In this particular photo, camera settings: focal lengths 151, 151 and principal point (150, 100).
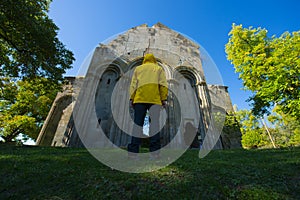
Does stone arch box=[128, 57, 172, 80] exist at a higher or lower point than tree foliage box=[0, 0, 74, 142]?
higher

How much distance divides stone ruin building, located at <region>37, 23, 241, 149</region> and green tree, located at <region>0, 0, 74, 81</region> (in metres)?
1.73

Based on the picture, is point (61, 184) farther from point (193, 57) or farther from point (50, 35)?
point (193, 57)

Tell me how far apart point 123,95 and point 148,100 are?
834cm

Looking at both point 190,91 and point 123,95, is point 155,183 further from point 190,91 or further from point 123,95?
point 190,91

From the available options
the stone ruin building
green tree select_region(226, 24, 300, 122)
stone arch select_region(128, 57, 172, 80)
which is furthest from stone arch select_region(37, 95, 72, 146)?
green tree select_region(226, 24, 300, 122)

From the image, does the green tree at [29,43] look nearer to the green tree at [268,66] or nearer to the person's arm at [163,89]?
the person's arm at [163,89]

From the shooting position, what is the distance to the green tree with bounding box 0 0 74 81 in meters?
7.11

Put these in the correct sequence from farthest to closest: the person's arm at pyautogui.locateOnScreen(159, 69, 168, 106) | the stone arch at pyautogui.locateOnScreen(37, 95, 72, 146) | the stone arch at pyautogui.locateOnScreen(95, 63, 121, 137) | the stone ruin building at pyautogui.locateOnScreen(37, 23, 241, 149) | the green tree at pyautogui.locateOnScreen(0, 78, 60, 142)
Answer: the green tree at pyautogui.locateOnScreen(0, 78, 60, 142), the stone arch at pyautogui.locateOnScreen(37, 95, 72, 146), the stone arch at pyautogui.locateOnScreen(95, 63, 121, 137), the stone ruin building at pyautogui.locateOnScreen(37, 23, 241, 149), the person's arm at pyautogui.locateOnScreen(159, 69, 168, 106)

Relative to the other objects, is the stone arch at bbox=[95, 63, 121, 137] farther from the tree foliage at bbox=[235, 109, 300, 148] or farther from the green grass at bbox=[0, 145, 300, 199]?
the tree foliage at bbox=[235, 109, 300, 148]

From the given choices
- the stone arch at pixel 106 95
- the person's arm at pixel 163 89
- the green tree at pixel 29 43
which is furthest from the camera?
the stone arch at pixel 106 95

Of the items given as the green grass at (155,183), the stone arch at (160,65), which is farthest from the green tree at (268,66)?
the green grass at (155,183)

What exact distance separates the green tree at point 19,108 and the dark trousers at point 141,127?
15.1 metres

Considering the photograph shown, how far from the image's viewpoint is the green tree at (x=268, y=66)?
9.35 metres

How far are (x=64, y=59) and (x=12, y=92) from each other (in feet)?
41.1
